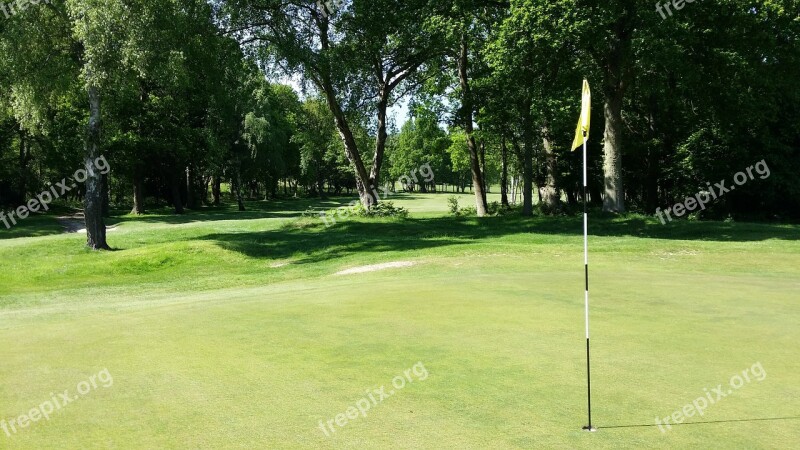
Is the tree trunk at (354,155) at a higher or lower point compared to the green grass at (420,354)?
higher

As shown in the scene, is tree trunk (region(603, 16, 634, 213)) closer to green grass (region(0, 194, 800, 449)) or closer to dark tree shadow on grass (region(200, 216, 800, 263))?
dark tree shadow on grass (region(200, 216, 800, 263))

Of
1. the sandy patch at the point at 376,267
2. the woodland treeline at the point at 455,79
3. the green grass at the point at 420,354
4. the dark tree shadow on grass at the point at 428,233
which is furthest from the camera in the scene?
the dark tree shadow on grass at the point at 428,233

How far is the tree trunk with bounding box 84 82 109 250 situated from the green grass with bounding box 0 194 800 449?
6.12 meters

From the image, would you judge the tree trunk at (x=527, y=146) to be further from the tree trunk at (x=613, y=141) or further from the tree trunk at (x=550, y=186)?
the tree trunk at (x=613, y=141)

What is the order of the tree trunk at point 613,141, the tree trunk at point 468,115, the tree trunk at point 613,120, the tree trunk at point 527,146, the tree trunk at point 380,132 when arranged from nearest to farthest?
the tree trunk at point 613,120 < the tree trunk at point 613,141 < the tree trunk at point 527,146 < the tree trunk at point 468,115 < the tree trunk at point 380,132

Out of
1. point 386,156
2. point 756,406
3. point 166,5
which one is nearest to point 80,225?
point 166,5

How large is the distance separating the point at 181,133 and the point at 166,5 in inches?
1052

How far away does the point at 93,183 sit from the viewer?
25.2 metres

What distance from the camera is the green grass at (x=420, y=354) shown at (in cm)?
536

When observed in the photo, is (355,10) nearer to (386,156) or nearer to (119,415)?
(119,415)

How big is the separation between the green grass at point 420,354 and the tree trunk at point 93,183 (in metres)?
6.12

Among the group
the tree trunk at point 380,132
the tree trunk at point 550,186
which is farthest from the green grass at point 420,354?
the tree trunk at point 380,132

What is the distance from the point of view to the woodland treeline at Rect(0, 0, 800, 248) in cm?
2383

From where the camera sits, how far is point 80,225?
41875mm
